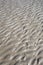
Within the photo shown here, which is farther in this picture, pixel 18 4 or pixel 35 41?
pixel 18 4

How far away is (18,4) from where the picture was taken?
636 cm

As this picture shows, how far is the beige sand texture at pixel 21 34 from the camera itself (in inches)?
119

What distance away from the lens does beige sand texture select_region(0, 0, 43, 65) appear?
301 cm

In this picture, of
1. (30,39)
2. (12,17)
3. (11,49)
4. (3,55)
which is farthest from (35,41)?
(12,17)

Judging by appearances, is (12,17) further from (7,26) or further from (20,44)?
(20,44)

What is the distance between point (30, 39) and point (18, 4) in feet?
9.64

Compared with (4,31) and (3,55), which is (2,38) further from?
(3,55)

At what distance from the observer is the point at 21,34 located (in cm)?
394

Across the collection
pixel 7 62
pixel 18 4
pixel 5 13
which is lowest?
pixel 7 62

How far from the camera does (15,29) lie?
13.7 ft

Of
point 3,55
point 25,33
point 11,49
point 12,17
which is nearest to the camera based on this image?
point 3,55

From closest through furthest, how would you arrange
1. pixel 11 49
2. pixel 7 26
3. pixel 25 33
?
1. pixel 11 49
2. pixel 25 33
3. pixel 7 26

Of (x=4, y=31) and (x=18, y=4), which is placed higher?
(x=18, y=4)

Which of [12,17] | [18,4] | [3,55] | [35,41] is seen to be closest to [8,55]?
[3,55]
